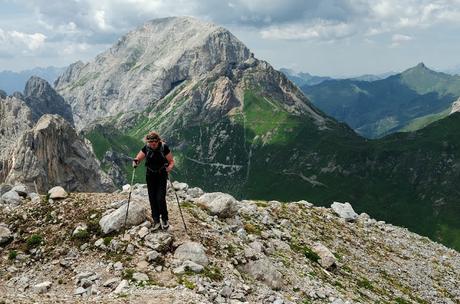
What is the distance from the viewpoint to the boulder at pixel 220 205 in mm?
31328

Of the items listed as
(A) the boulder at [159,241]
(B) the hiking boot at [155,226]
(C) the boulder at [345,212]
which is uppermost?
(B) the hiking boot at [155,226]

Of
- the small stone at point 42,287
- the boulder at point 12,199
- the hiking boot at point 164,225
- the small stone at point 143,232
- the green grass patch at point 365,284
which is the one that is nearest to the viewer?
the small stone at point 42,287

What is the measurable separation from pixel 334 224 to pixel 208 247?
23.7m

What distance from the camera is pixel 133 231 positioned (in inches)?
949

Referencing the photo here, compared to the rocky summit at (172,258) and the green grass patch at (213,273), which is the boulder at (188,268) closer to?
the rocky summit at (172,258)

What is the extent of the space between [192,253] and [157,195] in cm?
384

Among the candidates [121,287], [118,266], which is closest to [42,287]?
[118,266]

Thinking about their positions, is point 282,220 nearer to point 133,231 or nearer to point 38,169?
point 133,231

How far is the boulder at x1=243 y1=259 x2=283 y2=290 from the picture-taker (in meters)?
24.1

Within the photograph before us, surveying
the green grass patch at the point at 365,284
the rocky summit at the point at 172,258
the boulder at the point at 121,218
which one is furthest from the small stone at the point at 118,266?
the green grass patch at the point at 365,284

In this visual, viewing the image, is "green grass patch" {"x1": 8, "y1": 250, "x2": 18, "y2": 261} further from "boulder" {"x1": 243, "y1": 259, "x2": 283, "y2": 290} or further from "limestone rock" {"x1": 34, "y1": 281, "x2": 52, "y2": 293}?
"boulder" {"x1": 243, "y1": 259, "x2": 283, "y2": 290}

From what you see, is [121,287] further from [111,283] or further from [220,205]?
[220,205]

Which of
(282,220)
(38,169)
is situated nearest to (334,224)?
(282,220)

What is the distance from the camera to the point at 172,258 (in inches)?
888
